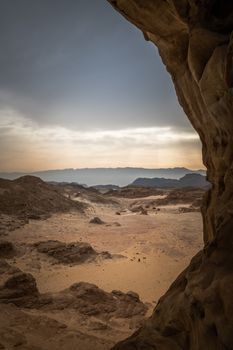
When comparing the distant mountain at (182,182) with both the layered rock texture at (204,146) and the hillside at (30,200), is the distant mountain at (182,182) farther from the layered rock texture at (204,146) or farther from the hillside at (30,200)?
the layered rock texture at (204,146)

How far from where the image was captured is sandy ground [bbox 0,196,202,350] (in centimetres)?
783

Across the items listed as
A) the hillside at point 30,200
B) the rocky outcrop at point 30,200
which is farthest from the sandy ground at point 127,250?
the hillside at point 30,200

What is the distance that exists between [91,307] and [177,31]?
814 cm

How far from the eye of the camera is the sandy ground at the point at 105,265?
25.7 ft

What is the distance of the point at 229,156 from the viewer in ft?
21.6

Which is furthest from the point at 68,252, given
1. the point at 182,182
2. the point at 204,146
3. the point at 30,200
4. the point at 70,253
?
the point at 182,182

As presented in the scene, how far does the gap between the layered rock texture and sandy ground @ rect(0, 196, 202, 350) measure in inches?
108

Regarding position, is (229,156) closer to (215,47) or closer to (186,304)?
(215,47)

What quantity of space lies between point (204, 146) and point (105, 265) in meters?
8.19

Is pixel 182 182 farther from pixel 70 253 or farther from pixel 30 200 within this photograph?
pixel 70 253

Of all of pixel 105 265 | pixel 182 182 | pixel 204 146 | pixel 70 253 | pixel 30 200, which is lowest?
pixel 105 265

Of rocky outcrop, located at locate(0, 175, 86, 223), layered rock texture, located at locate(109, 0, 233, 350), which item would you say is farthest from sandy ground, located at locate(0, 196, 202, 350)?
layered rock texture, located at locate(109, 0, 233, 350)

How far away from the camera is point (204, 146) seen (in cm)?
941

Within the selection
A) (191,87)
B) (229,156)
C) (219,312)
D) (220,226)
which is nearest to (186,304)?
(219,312)
